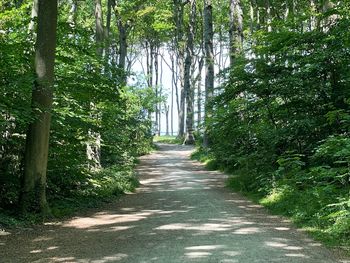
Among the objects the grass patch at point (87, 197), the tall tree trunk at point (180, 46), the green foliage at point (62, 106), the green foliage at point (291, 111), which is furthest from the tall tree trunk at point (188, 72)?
the green foliage at point (62, 106)

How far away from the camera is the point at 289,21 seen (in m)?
12.6

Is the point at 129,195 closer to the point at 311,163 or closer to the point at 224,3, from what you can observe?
the point at 311,163

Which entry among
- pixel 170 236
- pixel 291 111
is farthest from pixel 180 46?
pixel 170 236

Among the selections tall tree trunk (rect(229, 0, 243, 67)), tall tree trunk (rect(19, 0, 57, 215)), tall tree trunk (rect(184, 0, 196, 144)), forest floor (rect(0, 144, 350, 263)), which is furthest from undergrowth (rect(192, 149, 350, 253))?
tall tree trunk (rect(184, 0, 196, 144))

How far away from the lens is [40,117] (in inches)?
350

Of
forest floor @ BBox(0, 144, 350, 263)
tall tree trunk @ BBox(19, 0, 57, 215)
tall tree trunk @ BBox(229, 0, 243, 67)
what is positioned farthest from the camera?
tall tree trunk @ BBox(229, 0, 243, 67)

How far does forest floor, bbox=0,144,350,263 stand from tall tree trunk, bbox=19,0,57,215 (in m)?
0.86

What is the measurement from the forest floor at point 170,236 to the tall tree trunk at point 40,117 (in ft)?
2.82

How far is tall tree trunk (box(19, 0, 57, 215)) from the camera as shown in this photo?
8.88 meters

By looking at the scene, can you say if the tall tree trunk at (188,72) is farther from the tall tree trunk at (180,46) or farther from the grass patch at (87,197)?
the grass patch at (87,197)

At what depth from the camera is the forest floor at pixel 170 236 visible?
19.5 feet

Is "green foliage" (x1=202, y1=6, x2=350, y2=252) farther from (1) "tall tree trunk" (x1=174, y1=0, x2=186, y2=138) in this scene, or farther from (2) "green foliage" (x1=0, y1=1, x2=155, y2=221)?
(1) "tall tree trunk" (x1=174, y1=0, x2=186, y2=138)

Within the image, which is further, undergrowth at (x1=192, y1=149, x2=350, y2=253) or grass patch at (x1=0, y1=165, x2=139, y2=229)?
grass patch at (x1=0, y1=165, x2=139, y2=229)

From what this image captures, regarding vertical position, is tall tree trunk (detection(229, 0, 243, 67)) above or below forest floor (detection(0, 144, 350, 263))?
above
